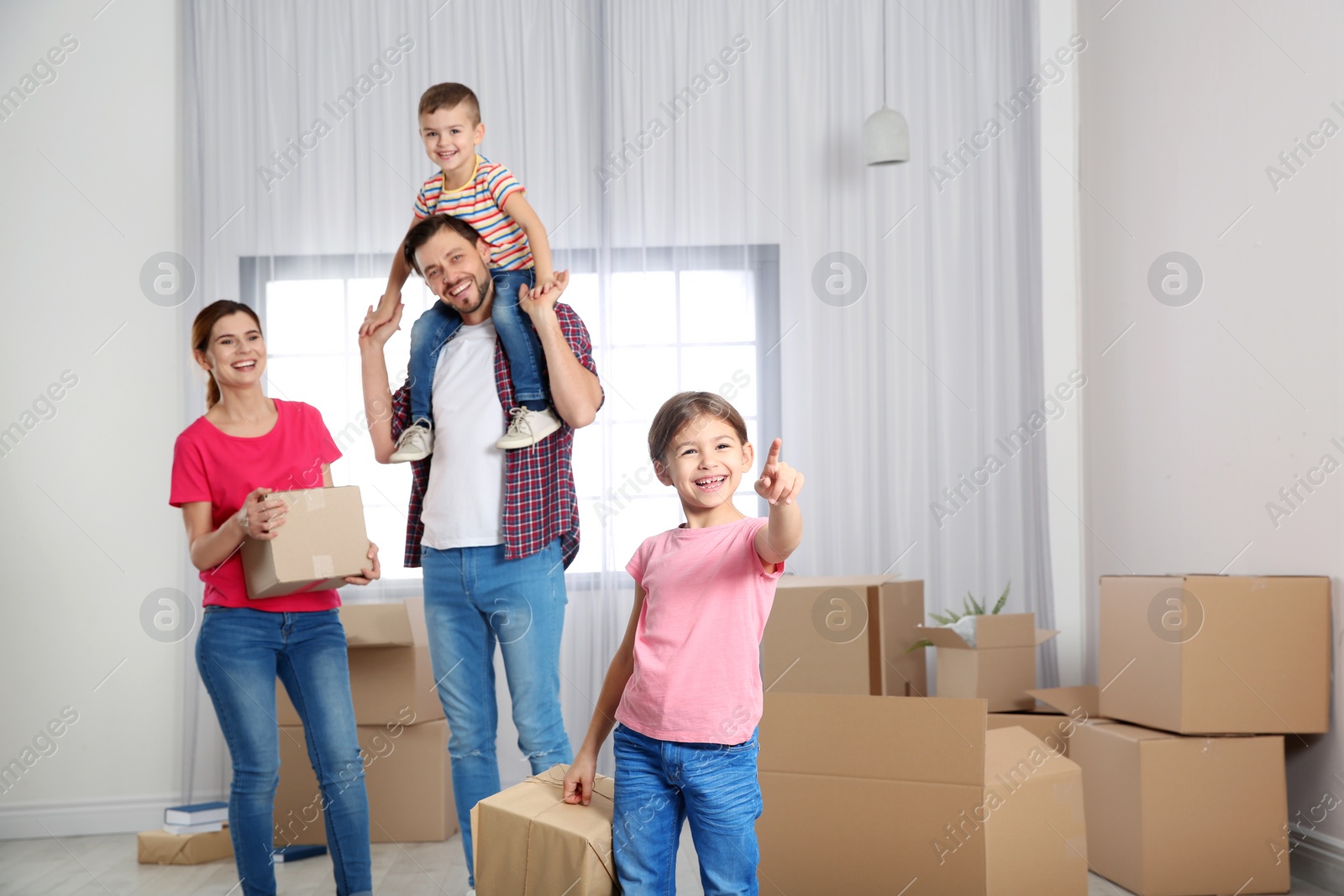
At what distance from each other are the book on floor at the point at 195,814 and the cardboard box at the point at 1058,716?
85.4 inches

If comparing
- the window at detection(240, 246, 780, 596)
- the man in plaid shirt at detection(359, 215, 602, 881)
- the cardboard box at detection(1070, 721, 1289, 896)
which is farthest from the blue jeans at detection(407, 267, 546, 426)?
the cardboard box at detection(1070, 721, 1289, 896)

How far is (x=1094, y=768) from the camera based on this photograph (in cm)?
250

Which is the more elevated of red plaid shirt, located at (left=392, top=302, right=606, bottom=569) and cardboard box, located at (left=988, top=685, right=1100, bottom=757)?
red plaid shirt, located at (left=392, top=302, right=606, bottom=569)

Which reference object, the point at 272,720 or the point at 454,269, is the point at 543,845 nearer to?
the point at 272,720

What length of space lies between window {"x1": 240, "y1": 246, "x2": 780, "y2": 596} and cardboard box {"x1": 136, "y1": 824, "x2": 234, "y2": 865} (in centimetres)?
92

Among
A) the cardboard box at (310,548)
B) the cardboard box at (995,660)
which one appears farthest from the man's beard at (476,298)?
the cardboard box at (995,660)

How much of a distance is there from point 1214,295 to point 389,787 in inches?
106

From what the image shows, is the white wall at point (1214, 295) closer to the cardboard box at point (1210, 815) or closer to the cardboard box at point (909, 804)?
the cardboard box at point (1210, 815)

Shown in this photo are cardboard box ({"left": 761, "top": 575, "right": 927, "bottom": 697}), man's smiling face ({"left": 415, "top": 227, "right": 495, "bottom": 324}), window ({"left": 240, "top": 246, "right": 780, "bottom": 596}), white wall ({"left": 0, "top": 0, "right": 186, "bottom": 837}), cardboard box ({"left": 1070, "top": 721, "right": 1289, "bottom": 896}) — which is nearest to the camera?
man's smiling face ({"left": 415, "top": 227, "right": 495, "bottom": 324})

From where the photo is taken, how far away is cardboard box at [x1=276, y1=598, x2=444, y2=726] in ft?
9.65

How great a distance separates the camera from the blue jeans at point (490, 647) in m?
1.82

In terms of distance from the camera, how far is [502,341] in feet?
6.35

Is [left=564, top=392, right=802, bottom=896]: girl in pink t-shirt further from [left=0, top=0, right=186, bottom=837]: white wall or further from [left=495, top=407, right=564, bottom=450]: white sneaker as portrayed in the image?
[left=0, top=0, right=186, bottom=837]: white wall

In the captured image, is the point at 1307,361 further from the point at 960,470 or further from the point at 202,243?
the point at 202,243
